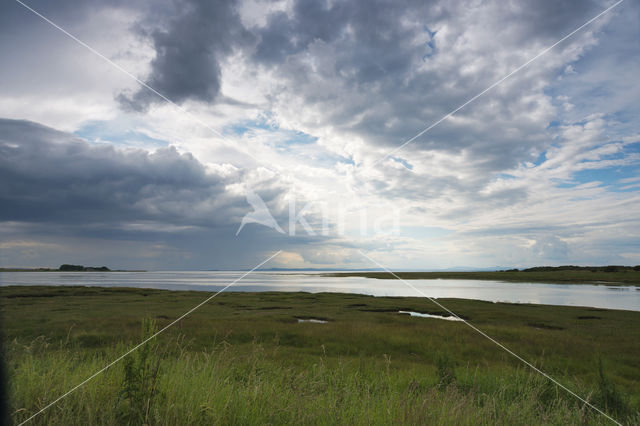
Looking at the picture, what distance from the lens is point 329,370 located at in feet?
35.6

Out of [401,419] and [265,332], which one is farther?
[265,332]

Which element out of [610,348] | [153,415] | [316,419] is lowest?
[610,348]

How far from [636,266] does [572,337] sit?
181774 millimetres

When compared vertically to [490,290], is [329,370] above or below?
above

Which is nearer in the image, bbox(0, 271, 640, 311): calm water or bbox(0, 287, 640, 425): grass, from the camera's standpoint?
bbox(0, 287, 640, 425): grass

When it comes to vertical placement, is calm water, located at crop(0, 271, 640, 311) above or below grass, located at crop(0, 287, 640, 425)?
below

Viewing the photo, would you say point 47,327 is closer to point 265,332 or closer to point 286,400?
point 265,332

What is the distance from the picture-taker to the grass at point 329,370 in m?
5.89

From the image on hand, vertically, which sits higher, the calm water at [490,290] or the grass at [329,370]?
the grass at [329,370]

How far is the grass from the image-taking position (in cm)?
589

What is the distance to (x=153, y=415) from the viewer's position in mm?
5504

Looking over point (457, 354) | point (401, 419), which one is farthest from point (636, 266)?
point (401, 419)

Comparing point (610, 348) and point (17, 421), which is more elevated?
point (17, 421)

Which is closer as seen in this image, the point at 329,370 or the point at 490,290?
the point at 329,370
